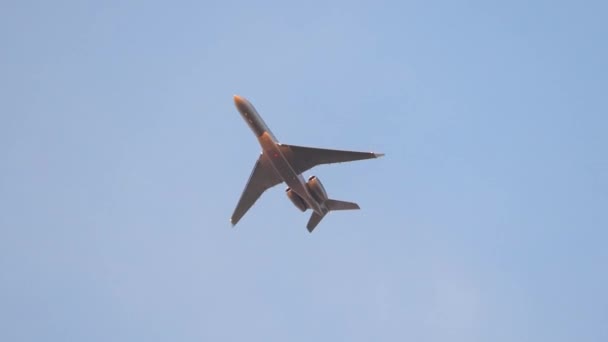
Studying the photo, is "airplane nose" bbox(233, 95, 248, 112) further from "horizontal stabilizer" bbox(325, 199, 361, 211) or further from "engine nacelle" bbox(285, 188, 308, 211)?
"horizontal stabilizer" bbox(325, 199, 361, 211)

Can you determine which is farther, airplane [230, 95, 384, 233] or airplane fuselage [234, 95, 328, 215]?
airplane [230, 95, 384, 233]

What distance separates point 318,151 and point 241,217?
1227 cm

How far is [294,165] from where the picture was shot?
6631 cm

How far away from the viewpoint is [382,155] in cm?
6309

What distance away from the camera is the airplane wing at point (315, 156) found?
65.6 metres

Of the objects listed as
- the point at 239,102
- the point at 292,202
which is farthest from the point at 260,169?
the point at 239,102

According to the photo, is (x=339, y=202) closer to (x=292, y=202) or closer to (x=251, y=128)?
(x=292, y=202)

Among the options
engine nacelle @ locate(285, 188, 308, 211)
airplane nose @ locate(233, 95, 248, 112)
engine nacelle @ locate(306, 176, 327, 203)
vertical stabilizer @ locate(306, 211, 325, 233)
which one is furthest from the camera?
vertical stabilizer @ locate(306, 211, 325, 233)

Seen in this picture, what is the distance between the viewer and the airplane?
64.2 metres

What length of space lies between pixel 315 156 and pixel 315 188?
112 inches

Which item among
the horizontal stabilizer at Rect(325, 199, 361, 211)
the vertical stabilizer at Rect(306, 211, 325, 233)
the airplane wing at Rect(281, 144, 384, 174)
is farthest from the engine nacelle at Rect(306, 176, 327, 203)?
the vertical stabilizer at Rect(306, 211, 325, 233)

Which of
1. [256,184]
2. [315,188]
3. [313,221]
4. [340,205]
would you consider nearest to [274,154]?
[315,188]

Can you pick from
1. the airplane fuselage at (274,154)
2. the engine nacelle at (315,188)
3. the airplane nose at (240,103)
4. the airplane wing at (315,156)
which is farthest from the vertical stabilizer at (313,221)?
the airplane nose at (240,103)

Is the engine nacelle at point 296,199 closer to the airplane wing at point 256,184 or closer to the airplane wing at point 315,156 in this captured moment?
the airplane wing at point 256,184
